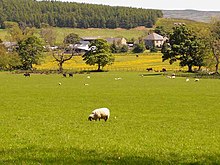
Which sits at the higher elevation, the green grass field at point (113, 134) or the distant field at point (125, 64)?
the green grass field at point (113, 134)

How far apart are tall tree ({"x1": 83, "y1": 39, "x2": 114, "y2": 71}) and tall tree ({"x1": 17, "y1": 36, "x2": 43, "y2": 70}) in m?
14.5

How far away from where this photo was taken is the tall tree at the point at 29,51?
116 meters

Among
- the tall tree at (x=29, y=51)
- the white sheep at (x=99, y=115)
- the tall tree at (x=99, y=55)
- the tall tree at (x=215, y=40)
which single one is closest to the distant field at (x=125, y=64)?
the tall tree at (x=29, y=51)

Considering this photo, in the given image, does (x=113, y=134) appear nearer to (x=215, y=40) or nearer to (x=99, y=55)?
(x=215, y=40)

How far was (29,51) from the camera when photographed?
116938 millimetres

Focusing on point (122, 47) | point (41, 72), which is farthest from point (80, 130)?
point (122, 47)

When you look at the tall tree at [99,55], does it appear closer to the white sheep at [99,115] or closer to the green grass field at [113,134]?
the green grass field at [113,134]

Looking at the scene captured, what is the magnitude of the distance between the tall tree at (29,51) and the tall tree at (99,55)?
14536 millimetres

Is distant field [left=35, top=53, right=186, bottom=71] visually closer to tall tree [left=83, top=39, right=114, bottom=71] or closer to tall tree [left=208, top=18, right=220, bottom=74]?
tall tree [left=83, top=39, right=114, bottom=71]

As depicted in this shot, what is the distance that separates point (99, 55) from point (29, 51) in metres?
19.8

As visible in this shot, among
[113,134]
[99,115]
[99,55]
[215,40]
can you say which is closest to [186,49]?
[215,40]

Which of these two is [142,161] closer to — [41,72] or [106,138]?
[106,138]

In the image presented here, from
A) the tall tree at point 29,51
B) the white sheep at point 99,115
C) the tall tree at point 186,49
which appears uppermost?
the white sheep at point 99,115

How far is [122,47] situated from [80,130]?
16094cm
